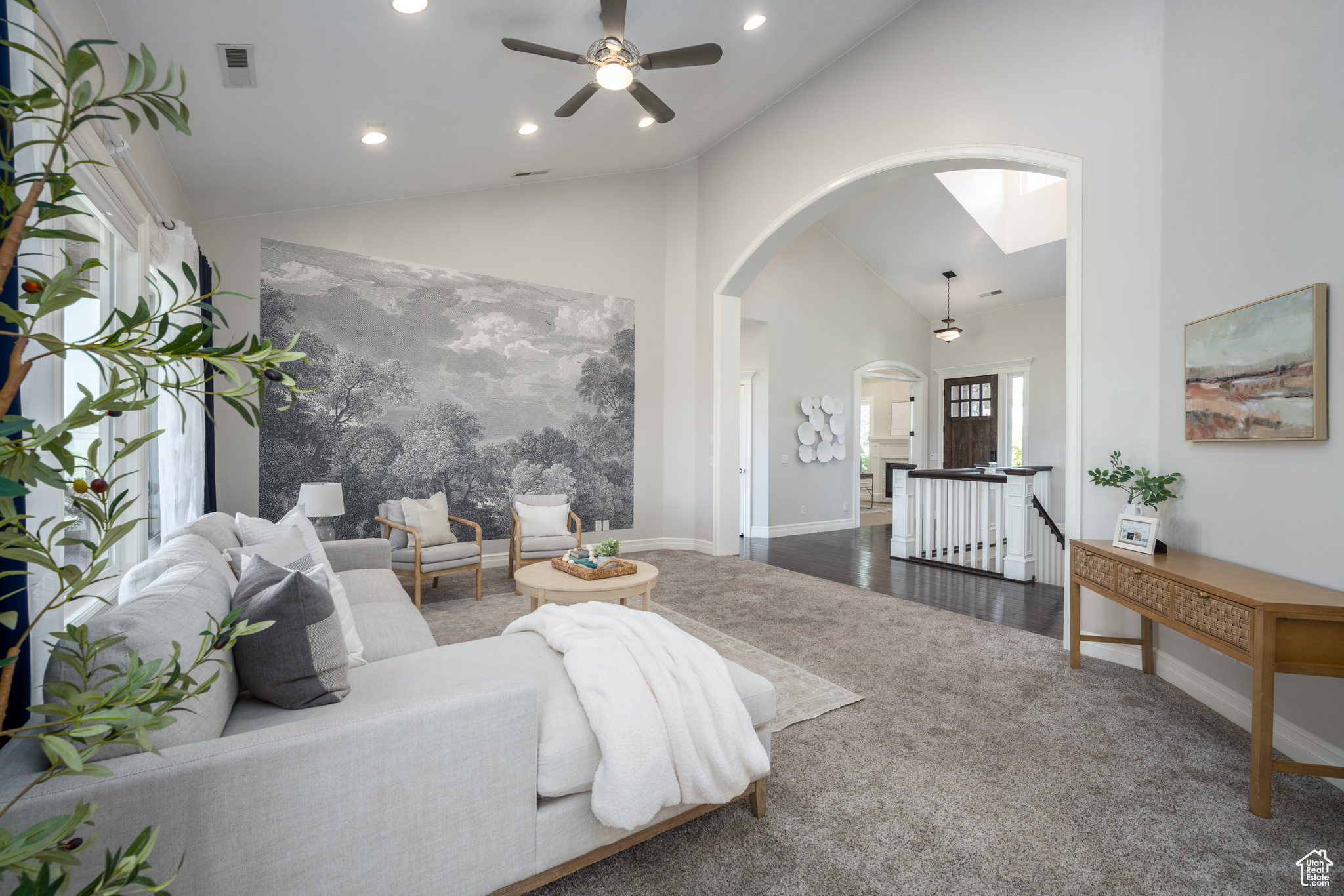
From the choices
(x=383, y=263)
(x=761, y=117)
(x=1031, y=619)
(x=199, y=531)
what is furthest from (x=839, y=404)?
(x=199, y=531)

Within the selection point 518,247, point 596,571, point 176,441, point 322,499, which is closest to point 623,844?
point 596,571

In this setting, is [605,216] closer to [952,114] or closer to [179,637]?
[952,114]

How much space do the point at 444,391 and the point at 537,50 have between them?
2973mm

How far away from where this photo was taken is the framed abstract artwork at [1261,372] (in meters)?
2.27

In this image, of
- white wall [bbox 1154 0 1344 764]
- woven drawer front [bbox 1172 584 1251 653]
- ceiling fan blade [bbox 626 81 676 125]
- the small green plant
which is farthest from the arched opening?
ceiling fan blade [bbox 626 81 676 125]

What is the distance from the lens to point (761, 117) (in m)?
5.84

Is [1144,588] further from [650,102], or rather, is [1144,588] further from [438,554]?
[438,554]

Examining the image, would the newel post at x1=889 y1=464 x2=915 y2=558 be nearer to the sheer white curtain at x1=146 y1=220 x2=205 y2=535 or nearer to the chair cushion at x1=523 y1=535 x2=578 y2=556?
the chair cushion at x1=523 y1=535 x2=578 y2=556

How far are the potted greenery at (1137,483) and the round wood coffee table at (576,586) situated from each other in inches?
97.1

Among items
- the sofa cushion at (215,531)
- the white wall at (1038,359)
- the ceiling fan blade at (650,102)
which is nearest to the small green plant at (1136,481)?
the ceiling fan blade at (650,102)

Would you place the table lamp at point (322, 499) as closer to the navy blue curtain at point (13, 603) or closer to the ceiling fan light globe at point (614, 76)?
the navy blue curtain at point (13, 603)

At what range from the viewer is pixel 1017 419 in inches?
336

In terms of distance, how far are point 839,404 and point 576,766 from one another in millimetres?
7198

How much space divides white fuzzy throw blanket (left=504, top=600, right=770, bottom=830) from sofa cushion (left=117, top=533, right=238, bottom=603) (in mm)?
1216
